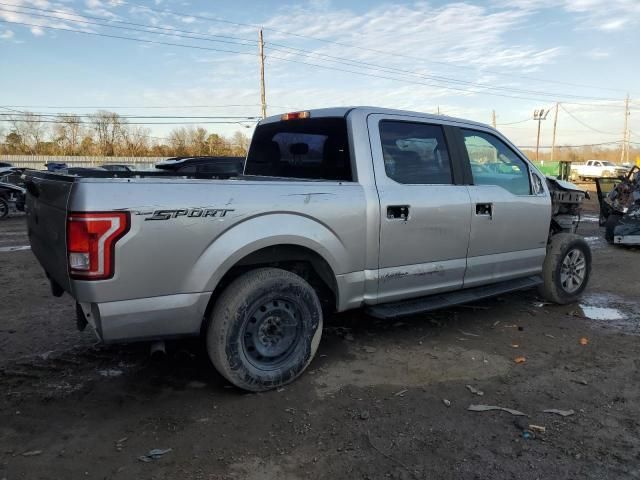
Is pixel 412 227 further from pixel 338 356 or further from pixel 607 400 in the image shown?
pixel 607 400

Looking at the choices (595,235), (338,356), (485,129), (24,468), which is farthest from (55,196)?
(595,235)

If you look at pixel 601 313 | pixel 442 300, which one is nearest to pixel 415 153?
pixel 442 300

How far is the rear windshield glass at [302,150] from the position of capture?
4.07 m

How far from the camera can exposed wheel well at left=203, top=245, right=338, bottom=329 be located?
138 inches

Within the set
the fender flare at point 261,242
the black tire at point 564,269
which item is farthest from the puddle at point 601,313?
the fender flare at point 261,242

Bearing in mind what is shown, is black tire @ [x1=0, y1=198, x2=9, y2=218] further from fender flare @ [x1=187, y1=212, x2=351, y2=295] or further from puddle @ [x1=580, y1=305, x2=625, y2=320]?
puddle @ [x1=580, y1=305, x2=625, y2=320]

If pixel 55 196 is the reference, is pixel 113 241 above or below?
below

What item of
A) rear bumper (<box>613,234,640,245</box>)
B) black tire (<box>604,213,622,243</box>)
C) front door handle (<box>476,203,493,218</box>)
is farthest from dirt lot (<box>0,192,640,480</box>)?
black tire (<box>604,213,622,243</box>)

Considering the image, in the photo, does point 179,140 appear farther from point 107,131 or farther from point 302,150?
point 302,150

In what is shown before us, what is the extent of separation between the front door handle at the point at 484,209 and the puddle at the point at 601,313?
1845 millimetres

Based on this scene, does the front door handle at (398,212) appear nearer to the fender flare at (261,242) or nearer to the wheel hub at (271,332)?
the fender flare at (261,242)

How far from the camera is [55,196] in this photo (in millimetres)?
3055

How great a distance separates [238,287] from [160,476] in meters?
1.20

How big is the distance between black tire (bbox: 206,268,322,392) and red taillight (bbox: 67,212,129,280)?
799 millimetres
